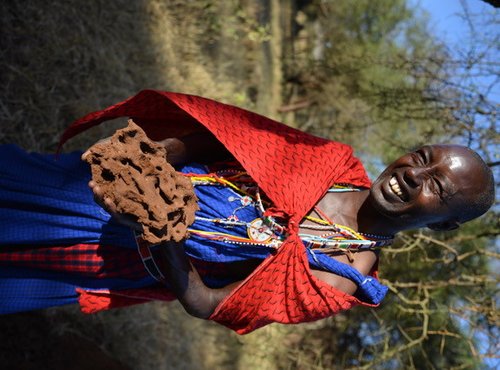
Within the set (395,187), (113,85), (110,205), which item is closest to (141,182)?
(110,205)

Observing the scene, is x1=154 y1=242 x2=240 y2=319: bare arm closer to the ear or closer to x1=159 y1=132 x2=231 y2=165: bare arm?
x1=159 y1=132 x2=231 y2=165: bare arm

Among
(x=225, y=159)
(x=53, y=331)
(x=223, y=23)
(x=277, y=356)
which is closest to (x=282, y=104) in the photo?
(x=223, y=23)

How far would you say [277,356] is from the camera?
4.94m

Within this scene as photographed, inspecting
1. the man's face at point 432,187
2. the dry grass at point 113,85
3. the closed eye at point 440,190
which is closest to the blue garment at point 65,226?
the man's face at point 432,187

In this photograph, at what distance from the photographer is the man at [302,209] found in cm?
179

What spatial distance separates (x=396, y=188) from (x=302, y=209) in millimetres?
319

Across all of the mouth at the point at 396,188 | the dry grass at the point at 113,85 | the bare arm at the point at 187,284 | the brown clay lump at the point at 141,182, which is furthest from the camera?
the dry grass at the point at 113,85

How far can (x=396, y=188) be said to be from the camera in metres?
1.88

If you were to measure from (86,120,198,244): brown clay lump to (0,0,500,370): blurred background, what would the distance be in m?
1.88

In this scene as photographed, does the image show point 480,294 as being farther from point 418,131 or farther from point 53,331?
point 53,331

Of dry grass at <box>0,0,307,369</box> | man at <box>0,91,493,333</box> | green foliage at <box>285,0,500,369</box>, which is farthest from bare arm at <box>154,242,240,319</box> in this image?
green foliage at <box>285,0,500,369</box>

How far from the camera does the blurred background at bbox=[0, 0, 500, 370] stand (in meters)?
3.19

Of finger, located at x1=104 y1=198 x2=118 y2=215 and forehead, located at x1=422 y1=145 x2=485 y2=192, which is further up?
forehead, located at x1=422 y1=145 x2=485 y2=192

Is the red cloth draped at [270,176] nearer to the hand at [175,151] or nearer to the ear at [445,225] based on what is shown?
the hand at [175,151]
